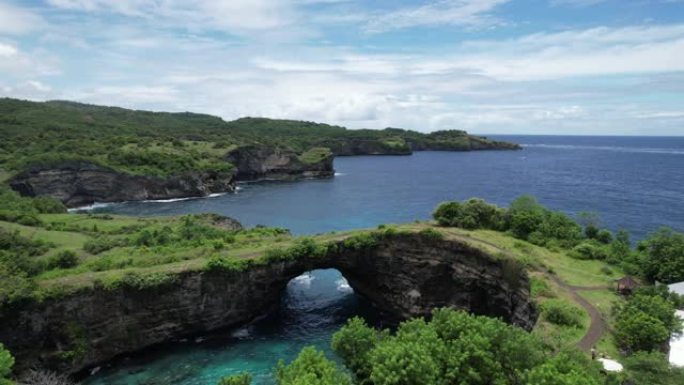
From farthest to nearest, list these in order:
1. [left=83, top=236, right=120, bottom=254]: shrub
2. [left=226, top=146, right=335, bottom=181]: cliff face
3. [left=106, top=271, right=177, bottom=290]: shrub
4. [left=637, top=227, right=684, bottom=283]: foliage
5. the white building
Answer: [left=226, top=146, right=335, bottom=181]: cliff face → [left=83, top=236, right=120, bottom=254]: shrub → [left=106, top=271, right=177, bottom=290]: shrub → [left=637, top=227, right=684, bottom=283]: foliage → the white building

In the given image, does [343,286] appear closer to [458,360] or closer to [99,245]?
[99,245]

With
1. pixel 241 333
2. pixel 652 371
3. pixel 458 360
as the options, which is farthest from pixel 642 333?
pixel 241 333

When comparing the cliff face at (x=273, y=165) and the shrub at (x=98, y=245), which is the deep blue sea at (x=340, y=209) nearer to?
the cliff face at (x=273, y=165)

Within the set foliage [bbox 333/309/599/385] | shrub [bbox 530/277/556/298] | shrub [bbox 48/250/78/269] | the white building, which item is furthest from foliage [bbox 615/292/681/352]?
shrub [bbox 48/250/78/269]

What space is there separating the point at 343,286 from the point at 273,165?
108801 mm

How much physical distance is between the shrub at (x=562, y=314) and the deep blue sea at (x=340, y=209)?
2024cm

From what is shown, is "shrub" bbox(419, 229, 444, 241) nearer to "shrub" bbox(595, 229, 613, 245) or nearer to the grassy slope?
the grassy slope

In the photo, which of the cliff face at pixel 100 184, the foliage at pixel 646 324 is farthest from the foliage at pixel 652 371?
the cliff face at pixel 100 184

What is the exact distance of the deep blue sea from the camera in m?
46.3

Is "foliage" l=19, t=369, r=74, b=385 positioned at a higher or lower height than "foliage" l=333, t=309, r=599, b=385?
lower

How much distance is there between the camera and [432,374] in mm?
27062

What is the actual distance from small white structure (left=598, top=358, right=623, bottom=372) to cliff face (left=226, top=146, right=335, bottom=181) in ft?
462

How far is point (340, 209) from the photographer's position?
4373 inches

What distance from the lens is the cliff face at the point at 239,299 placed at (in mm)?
43750
